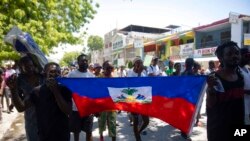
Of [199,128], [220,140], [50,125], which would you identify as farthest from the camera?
[199,128]

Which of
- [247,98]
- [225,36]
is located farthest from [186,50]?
[247,98]

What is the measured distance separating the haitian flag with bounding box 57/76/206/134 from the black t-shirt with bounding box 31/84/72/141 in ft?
2.48

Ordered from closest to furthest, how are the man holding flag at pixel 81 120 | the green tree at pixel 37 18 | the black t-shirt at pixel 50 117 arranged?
the black t-shirt at pixel 50 117 < the man holding flag at pixel 81 120 < the green tree at pixel 37 18

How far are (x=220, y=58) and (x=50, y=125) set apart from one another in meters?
1.93

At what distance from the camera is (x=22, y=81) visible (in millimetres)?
3969

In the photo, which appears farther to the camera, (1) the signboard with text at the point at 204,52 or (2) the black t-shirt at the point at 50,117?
(1) the signboard with text at the point at 204,52

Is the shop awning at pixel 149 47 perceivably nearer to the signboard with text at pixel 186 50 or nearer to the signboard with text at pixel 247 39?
the signboard with text at pixel 186 50

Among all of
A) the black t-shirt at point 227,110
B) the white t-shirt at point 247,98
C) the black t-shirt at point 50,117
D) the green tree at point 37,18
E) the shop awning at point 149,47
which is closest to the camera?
the black t-shirt at point 227,110

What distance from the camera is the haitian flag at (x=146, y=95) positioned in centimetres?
404

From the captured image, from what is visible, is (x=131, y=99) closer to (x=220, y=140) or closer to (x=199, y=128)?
(x=220, y=140)

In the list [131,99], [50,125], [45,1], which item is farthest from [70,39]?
[50,125]

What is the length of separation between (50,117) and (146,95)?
1.62 m

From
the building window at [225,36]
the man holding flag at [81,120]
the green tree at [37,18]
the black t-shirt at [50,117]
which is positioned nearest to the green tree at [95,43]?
the building window at [225,36]

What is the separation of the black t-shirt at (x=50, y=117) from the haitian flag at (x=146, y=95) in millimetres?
757
